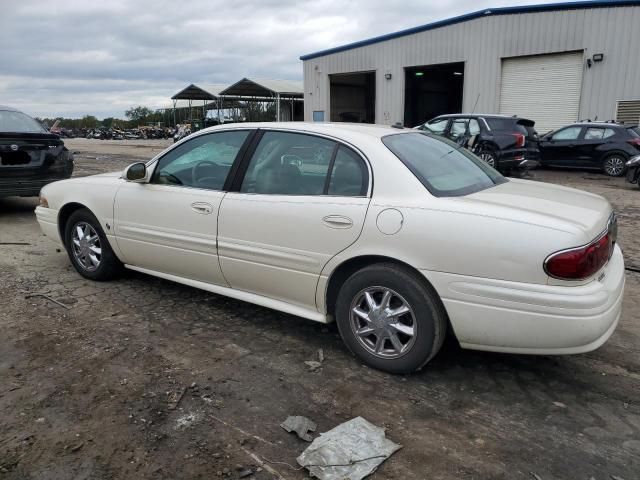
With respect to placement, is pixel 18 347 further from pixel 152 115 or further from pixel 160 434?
pixel 152 115

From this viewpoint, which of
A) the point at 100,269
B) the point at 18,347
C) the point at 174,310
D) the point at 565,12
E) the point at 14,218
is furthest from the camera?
the point at 565,12

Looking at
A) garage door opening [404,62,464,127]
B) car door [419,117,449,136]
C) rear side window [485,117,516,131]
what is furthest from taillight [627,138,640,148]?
garage door opening [404,62,464,127]

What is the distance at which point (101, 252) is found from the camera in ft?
15.5

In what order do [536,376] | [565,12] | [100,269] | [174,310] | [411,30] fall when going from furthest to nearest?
1. [411,30]
2. [565,12]
3. [100,269]
4. [174,310]
5. [536,376]

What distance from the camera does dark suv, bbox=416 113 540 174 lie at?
13.3m

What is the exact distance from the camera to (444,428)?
2711 millimetres

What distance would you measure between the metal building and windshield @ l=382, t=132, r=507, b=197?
49.7 feet

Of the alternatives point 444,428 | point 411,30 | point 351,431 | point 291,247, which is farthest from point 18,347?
point 411,30

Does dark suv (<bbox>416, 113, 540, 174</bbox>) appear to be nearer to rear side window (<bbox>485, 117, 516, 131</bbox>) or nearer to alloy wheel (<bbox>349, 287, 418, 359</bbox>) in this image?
rear side window (<bbox>485, 117, 516, 131</bbox>)

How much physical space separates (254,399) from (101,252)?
252cm

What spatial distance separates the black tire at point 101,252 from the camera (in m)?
4.72

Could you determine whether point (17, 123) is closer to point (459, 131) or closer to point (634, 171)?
point (459, 131)

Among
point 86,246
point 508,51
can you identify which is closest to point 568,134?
point 508,51

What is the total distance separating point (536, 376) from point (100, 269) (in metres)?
3.70
